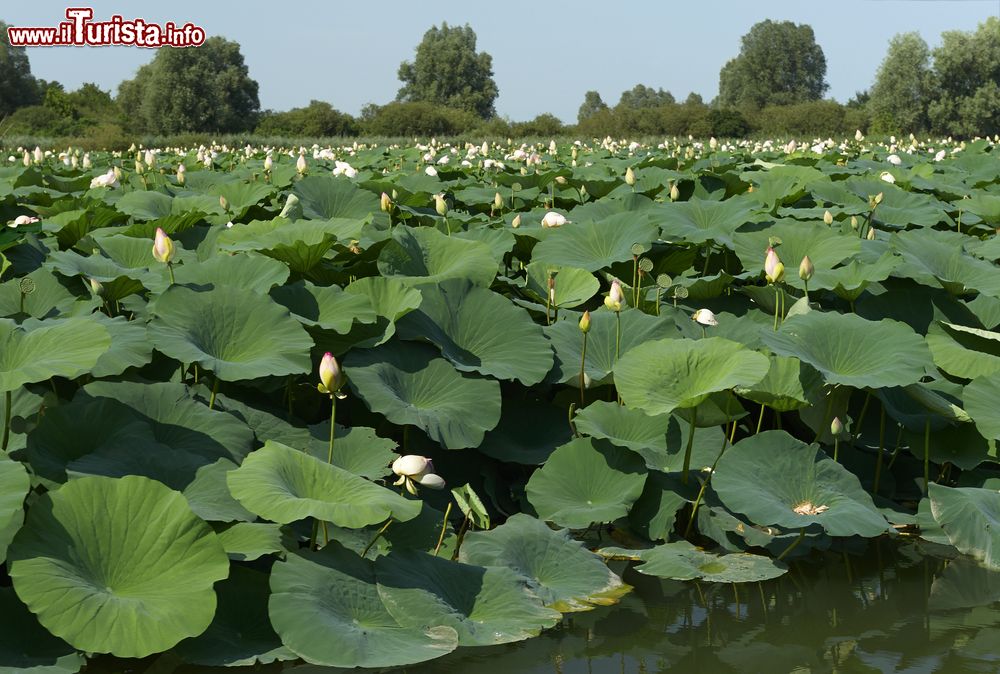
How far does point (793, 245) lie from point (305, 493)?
7.40 ft

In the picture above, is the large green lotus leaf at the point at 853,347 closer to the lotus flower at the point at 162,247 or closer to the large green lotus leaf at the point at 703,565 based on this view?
the large green lotus leaf at the point at 703,565

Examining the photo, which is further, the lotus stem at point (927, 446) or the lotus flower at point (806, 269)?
the lotus flower at point (806, 269)

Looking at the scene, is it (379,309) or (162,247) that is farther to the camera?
(379,309)

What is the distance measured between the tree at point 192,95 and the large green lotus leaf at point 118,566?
47.9 metres

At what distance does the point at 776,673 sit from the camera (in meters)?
1.83

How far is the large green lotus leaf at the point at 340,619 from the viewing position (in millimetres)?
1712

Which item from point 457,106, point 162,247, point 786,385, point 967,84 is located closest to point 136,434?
point 162,247

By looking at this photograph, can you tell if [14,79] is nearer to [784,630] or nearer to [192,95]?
[192,95]

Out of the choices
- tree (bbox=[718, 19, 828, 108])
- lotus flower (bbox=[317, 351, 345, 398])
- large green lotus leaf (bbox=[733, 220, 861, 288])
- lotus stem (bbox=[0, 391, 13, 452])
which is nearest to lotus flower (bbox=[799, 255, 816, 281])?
large green lotus leaf (bbox=[733, 220, 861, 288])

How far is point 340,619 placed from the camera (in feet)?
5.93

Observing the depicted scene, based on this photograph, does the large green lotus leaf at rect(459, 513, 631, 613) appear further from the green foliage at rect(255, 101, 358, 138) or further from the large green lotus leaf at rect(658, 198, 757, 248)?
the green foliage at rect(255, 101, 358, 138)

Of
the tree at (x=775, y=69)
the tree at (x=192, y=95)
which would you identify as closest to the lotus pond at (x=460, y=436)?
the tree at (x=192, y=95)

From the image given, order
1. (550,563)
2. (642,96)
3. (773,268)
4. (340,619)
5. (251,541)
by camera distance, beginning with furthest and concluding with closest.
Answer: (642,96) < (773,268) < (550,563) < (251,541) < (340,619)

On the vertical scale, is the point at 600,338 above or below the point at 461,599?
above
